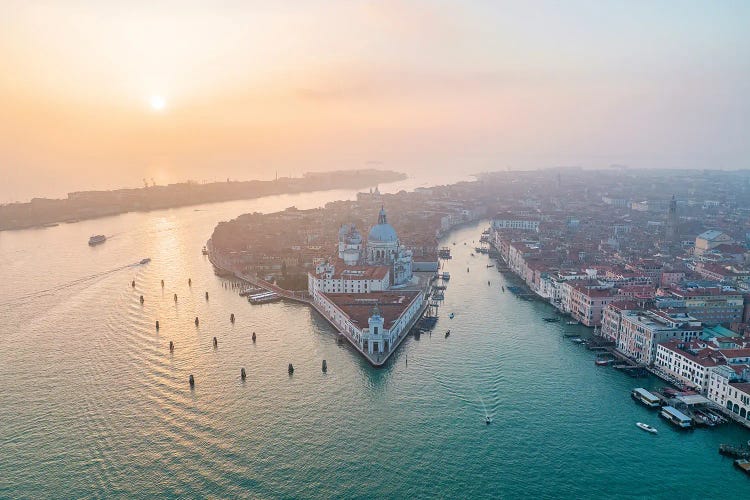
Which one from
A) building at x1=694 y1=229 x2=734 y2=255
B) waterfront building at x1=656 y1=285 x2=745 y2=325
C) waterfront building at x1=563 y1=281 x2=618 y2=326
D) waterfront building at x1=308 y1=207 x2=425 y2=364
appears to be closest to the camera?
waterfront building at x1=308 y1=207 x2=425 y2=364

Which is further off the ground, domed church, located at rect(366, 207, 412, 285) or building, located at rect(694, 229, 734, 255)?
domed church, located at rect(366, 207, 412, 285)

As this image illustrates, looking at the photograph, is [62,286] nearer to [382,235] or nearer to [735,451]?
[382,235]

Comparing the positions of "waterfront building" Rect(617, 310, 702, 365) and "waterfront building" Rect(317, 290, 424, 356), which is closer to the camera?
"waterfront building" Rect(617, 310, 702, 365)

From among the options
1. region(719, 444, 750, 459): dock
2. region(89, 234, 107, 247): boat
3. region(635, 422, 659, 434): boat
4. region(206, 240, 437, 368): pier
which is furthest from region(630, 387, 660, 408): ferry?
region(89, 234, 107, 247): boat

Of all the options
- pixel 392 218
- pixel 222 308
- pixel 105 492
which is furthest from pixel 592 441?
pixel 392 218

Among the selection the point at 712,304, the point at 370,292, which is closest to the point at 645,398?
the point at 712,304

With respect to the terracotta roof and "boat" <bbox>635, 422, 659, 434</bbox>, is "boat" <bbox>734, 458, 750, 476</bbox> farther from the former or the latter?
the terracotta roof
